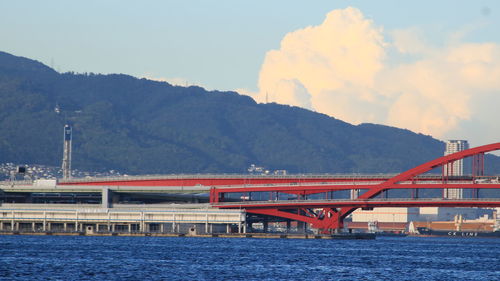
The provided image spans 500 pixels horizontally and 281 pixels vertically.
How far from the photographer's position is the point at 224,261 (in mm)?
117625

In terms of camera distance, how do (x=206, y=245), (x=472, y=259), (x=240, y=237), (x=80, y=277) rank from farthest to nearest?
(x=240, y=237) < (x=206, y=245) < (x=472, y=259) < (x=80, y=277)

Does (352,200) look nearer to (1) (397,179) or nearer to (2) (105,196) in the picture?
(1) (397,179)

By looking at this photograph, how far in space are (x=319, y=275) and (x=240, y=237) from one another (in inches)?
2924

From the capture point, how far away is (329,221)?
18550cm

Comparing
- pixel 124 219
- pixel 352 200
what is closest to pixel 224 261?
pixel 352 200

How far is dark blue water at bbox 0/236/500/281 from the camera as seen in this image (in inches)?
3954

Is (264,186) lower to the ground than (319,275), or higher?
higher

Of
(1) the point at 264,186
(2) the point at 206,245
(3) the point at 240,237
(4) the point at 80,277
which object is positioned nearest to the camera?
(4) the point at 80,277

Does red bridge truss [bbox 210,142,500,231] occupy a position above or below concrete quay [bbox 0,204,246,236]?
above

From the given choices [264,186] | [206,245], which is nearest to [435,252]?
[206,245]

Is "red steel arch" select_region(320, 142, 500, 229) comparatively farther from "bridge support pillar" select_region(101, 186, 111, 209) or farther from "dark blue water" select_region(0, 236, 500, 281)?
"bridge support pillar" select_region(101, 186, 111, 209)

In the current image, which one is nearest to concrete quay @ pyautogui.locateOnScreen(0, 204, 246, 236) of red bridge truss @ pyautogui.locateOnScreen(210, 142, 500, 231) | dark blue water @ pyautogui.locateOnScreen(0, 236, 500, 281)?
red bridge truss @ pyautogui.locateOnScreen(210, 142, 500, 231)

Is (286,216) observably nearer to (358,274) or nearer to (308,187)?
(308,187)

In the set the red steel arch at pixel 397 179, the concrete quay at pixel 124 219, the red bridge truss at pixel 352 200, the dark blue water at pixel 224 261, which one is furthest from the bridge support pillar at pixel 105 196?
the red steel arch at pixel 397 179
